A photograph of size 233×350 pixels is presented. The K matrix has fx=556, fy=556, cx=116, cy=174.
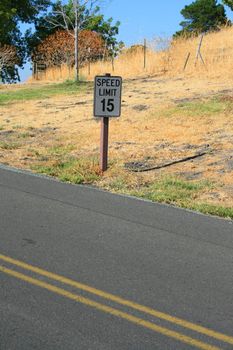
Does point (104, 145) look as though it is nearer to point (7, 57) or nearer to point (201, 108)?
point (201, 108)

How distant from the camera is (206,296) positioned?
16.0ft

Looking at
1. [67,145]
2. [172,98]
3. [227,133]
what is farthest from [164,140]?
[172,98]

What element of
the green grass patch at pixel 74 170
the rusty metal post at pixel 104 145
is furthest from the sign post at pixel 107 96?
the green grass patch at pixel 74 170

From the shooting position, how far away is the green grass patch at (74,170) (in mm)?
10086

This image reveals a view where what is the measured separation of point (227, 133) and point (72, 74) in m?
22.1

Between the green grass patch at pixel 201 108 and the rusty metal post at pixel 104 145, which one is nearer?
the rusty metal post at pixel 104 145

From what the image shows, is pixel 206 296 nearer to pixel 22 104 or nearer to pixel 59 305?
pixel 59 305

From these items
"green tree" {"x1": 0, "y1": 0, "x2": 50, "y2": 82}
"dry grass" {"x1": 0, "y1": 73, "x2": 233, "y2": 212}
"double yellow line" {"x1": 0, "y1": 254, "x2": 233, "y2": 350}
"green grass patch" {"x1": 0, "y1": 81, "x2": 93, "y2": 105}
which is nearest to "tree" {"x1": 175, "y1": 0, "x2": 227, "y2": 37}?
"green tree" {"x1": 0, "y1": 0, "x2": 50, "y2": 82}

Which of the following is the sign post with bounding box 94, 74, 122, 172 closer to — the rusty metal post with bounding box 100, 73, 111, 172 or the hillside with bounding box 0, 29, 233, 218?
the rusty metal post with bounding box 100, 73, 111, 172

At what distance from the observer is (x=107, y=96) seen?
34.0ft

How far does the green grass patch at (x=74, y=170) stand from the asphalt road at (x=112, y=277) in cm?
186

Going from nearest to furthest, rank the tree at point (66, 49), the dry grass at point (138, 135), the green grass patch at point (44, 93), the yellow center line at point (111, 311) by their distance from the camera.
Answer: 1. the yellow center line at point (111, 311)
2. the dry grass at point (138, 135)
3. the green grass patch at point (44, 93)
4. the tree at point (66, 49)

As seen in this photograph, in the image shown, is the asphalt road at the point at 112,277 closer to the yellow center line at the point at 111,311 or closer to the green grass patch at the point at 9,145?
the yellow center line at the point at 111,311

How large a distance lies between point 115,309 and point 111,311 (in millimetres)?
48
